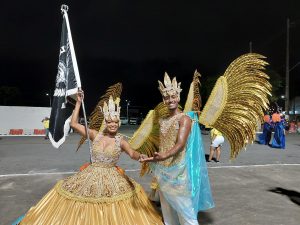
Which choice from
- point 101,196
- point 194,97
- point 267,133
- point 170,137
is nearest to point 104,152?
point 101,196

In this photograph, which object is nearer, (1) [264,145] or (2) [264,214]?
(2) [264,214]

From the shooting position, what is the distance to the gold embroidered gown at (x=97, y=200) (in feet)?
11.3

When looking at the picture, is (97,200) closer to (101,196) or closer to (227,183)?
(101,196)

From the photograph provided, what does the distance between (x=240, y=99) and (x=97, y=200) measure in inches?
84.0

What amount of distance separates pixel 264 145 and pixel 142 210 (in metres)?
13.5

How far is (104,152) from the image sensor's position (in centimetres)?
364

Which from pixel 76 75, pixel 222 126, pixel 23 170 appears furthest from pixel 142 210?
pixel 23 170

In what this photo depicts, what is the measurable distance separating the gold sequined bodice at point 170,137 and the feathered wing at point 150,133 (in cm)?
55

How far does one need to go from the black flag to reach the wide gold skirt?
696 millimetres

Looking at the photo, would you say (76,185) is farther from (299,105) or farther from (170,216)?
(299,105)

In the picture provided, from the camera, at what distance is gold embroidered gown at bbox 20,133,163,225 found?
3.44 meters

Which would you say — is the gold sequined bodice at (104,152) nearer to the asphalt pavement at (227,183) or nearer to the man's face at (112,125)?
the man's face at (112,125)

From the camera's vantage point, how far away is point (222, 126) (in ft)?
13.0

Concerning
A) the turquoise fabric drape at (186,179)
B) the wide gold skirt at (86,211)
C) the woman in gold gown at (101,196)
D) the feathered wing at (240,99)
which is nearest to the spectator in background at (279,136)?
the feathered wing at (240,99)
